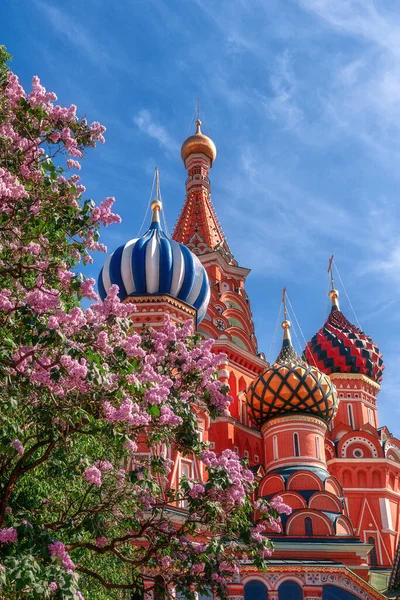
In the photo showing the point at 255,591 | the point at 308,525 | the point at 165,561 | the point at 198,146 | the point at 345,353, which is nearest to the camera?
the point at 165,561

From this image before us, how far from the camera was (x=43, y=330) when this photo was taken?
6238 mm

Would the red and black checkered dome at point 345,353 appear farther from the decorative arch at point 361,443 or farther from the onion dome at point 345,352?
the decorative arch at point 361,443

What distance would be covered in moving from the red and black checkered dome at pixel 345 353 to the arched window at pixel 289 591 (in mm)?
14697

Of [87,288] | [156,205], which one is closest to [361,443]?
[156,205]

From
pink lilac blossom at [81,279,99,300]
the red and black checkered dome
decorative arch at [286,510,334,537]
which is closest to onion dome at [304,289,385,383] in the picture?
the red and black checkered dome

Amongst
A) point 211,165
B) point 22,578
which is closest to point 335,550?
point 22,578

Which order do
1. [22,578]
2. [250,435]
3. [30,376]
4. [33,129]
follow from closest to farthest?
1. [22,578]
2. [30,376]
3. [33,129]
4. [250,435]

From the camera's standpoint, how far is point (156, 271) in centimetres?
1992

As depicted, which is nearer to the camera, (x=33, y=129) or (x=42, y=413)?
(x=42, y=413)

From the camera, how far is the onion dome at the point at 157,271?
65.3 ft

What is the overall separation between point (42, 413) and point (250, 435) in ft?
55.9

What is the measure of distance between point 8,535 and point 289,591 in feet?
37.6

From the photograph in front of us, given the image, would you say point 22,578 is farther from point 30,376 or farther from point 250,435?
point 250,435

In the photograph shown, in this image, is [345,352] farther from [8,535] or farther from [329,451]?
[8,535]
